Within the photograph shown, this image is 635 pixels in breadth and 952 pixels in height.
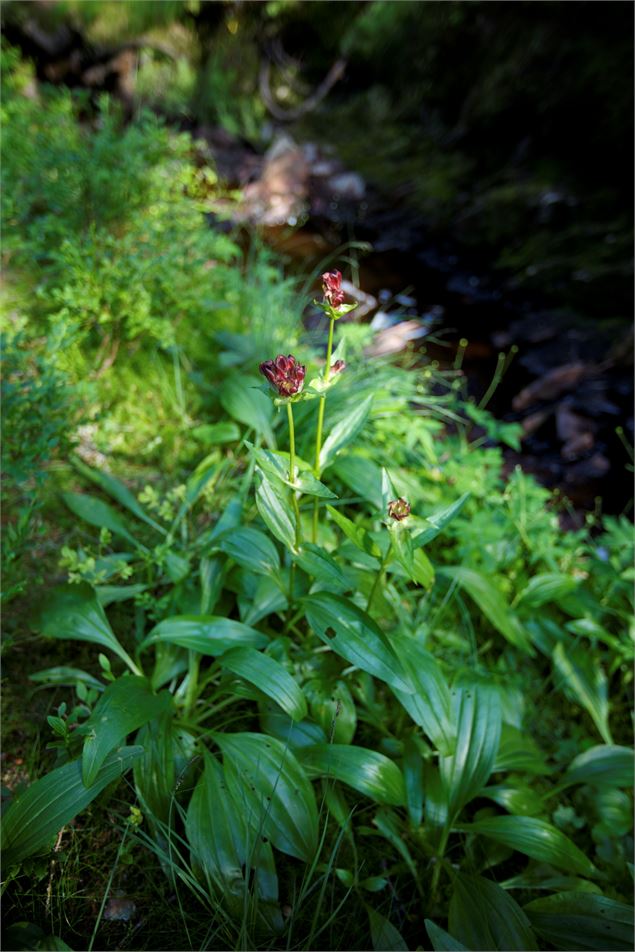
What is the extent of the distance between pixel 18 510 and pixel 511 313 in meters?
4.54

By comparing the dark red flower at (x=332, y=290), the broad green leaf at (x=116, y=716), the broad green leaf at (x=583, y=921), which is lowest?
the broad green leaf at (x=583, y=921)

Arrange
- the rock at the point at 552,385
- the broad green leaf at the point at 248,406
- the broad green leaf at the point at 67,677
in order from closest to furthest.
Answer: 1. the broad green leaf at the point at 67,677
2. the broad green leaf at the point at 248,406
3. the rock at the point at 552,385

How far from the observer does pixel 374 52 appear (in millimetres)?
8398

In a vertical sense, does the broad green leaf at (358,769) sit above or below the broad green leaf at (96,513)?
below

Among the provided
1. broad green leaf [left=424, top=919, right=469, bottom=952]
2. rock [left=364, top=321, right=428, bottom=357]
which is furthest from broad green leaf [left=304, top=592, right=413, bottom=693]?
rock [left=364, top=321, right=428, bottom=357]

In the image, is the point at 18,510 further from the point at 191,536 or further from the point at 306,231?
the point at 306,231

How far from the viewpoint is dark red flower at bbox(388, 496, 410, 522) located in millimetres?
1243

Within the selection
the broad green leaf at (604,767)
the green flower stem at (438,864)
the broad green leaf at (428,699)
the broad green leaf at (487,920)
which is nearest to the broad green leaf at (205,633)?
the broad green leaf at (428,699)

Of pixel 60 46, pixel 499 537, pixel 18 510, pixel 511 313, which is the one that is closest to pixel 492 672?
pixel 499 537

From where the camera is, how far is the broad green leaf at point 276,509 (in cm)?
132

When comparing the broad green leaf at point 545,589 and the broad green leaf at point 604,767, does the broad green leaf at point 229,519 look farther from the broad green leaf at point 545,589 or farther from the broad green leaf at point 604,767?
the broad green leaf at point 604,767

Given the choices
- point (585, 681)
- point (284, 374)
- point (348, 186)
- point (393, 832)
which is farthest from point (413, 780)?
point (348, 186)

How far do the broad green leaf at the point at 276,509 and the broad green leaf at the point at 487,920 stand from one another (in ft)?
3.12

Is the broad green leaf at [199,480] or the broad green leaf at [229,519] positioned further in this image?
the broad green leaf at [199,480]
